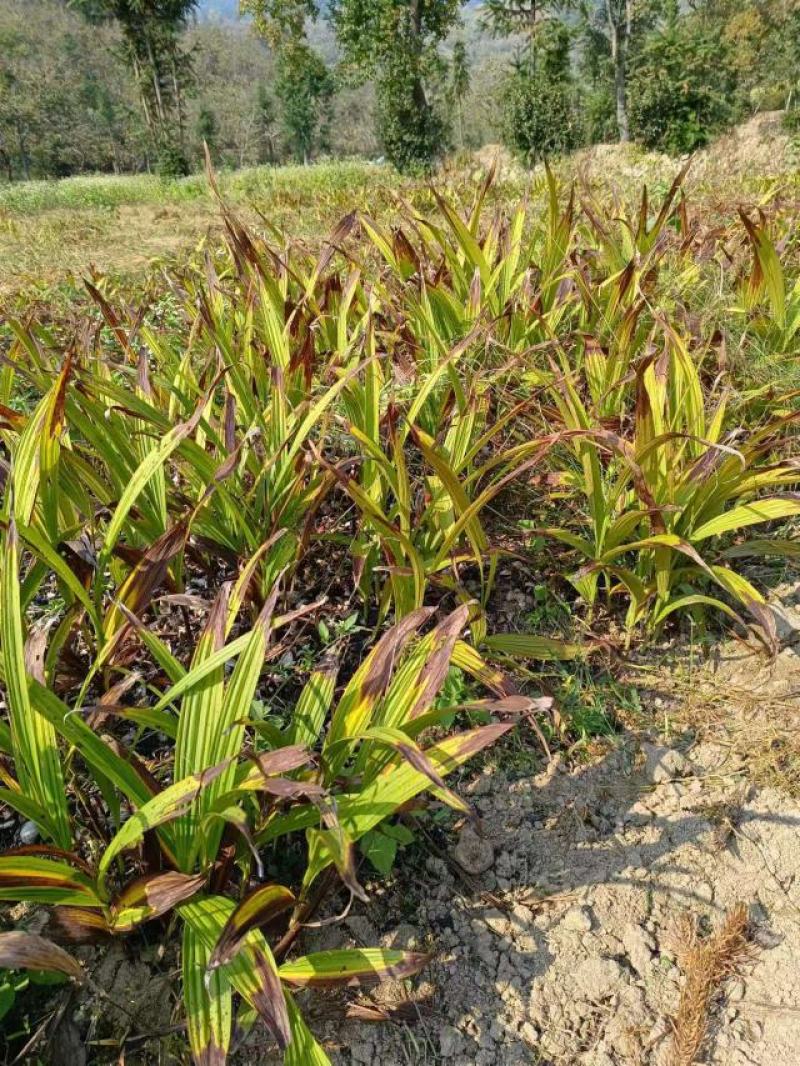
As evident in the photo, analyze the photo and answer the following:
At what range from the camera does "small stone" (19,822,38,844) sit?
1.10m

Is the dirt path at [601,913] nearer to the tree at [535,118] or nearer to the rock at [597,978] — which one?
the rock at [597,978]

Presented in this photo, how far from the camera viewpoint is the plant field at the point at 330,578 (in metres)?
0.84

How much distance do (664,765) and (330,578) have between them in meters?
0.81

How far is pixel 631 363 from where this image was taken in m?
1.79

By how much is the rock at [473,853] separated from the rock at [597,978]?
0.20 m

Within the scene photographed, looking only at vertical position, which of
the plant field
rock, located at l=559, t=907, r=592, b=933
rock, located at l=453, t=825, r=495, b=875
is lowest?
rock, located at l=559, t=907, r=592, b=933

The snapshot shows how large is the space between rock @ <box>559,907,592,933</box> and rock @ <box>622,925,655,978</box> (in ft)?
0.19

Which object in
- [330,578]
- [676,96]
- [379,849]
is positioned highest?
[676,96]

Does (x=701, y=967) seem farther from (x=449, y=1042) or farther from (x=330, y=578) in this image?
(x=330, y=578)

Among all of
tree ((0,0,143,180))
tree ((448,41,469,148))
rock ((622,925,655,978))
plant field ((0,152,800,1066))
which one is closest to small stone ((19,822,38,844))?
plant field ((0,152,800,1066))

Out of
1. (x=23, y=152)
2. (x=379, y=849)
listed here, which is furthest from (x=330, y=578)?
(x=23, y=152)

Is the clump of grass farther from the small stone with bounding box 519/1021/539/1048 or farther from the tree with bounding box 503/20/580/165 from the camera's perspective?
the tree with bounding box 503/20/580/165

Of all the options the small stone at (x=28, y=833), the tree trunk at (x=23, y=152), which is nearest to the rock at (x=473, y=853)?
the small stone at (x=28, y=833)

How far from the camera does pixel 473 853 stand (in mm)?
1106
